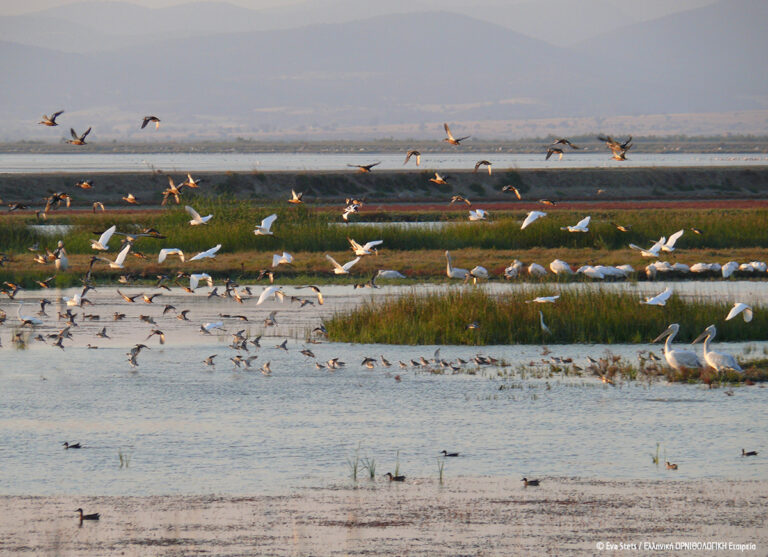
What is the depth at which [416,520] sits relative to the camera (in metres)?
11.5

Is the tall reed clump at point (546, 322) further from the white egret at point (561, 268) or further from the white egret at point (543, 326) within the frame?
the white egret at point (561, 268)

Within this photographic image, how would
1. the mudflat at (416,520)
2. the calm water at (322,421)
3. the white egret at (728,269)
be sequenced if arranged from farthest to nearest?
the white egret at (728,269) < the calm water at (322,421) < the mudflat at (416,520)

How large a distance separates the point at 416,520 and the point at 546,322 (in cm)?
1123

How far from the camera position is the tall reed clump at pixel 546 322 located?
22.1 metres

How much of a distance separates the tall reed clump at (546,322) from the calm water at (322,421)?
456 mm

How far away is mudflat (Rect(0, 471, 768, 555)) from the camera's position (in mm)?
10625

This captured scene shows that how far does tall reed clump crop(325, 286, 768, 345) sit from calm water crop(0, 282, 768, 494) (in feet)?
1.50

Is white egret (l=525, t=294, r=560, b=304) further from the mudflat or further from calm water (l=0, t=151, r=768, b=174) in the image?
calm water (l=0, t=151, r=768, b=174)

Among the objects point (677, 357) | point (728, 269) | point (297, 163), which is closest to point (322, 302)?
point (677, 357)

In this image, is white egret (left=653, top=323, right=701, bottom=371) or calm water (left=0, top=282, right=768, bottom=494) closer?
calm water (left=0, top=282, right=768, bottom=494)

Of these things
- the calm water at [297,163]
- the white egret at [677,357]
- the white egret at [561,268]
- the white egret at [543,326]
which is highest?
the calm water at [297,163]

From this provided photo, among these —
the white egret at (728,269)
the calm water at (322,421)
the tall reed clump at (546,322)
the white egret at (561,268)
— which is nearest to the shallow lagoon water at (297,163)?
the white egret at (728,269)

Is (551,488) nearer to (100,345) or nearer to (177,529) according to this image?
(177,529)

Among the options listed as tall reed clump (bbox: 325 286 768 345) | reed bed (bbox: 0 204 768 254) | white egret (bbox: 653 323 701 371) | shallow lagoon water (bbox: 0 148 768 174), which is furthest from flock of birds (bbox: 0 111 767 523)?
shallow lagoon water (bbox: 0 148 768 174)
